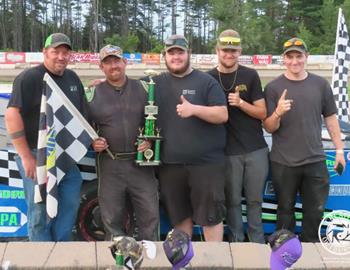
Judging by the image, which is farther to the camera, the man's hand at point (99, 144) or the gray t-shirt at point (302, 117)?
the gray t-shirt at point (302, 117)

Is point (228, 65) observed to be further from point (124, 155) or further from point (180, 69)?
point (124, 155)

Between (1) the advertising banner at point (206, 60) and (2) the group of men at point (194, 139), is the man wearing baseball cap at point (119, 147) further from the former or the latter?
(1) the advertising banner at point (206, 60)

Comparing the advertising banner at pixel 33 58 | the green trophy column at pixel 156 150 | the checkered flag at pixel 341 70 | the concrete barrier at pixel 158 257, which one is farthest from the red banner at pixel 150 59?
the concrete barrier at pixel 158 257

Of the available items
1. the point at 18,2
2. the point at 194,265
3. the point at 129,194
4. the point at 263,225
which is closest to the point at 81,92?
the point at 129,194

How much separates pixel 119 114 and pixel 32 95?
602mm

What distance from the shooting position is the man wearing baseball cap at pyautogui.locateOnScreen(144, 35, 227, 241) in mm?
3322

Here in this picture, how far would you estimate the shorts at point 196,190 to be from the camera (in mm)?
3373

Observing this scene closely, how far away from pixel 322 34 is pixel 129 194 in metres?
55.7

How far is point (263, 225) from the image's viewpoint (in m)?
4.04

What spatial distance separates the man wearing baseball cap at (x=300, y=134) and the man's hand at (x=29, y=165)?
1.71 metres

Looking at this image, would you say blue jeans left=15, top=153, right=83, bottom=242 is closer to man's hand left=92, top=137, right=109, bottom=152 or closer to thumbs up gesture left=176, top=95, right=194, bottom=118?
man's hand left=92, top=137, right=109, bottom=152

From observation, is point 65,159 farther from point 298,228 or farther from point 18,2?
point 18,2

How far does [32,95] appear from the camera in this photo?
326 centimetres

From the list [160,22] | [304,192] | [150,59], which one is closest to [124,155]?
[304,192]
